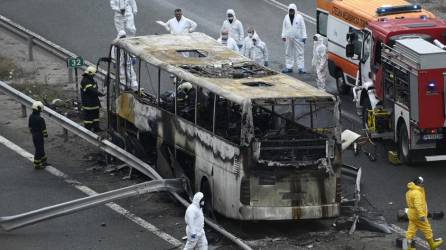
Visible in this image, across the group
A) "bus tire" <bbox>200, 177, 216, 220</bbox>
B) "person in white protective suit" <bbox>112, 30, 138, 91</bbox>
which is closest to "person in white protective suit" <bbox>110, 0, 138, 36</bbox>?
"person in white protective suit" <bbox>112, 30, 138, 91</bbox>

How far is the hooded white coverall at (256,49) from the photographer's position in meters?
31.3

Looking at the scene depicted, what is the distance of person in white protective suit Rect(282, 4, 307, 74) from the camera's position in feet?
105

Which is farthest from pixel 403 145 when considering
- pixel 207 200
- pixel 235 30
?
pixel 235 30

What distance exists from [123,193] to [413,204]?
15.9 feet

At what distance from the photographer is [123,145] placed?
24.6m

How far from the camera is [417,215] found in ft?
63.0

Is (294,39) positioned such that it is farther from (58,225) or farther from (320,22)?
(58,225)

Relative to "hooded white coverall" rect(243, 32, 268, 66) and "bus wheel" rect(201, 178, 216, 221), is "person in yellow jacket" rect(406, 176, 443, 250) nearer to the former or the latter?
"bus wheel" rect(201, 178, 216, 221)

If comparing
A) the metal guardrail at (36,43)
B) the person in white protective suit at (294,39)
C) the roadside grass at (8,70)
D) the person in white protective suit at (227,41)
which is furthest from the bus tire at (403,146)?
the roadside grass at (8,70)

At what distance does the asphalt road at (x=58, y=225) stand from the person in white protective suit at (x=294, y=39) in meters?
9.76

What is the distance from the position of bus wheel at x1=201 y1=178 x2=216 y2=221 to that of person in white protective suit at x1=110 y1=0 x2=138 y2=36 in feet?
37.9

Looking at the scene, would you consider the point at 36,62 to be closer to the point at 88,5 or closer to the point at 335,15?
the point at 88,5

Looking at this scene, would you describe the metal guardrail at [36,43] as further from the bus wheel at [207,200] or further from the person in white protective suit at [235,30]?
the bus wheel at [207,200]

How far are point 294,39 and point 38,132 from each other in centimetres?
984
